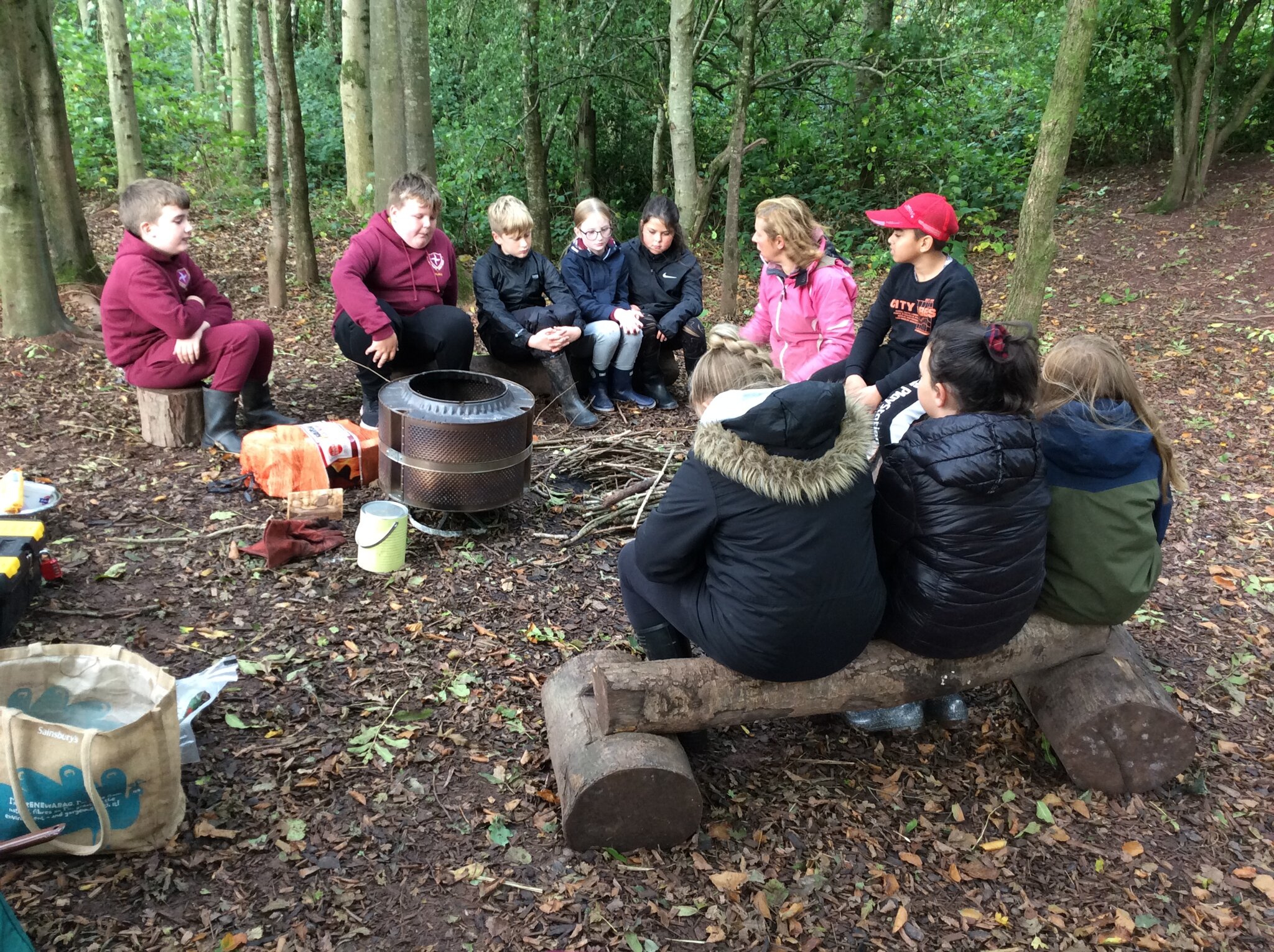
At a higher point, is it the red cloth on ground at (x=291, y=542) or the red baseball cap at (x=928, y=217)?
the red baseball cap at (x=928, y=217)

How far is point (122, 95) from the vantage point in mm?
10000

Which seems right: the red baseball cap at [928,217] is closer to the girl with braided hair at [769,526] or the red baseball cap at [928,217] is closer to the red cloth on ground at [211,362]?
the girl with braided hair at [769,526]

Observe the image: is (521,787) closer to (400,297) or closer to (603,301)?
(400,297)

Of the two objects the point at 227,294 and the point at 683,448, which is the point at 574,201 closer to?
the point at 227,294

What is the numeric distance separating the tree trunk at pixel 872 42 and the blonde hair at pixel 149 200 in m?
8.25

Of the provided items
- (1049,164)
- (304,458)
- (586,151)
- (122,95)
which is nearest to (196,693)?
(304,458)

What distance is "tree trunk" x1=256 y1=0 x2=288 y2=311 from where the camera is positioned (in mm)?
7355

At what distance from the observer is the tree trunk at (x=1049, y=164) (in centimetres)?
548

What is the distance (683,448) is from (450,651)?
2.27 m

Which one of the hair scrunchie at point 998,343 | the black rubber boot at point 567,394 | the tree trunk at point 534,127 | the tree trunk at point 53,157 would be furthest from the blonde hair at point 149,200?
the tree trunk at point 534,127

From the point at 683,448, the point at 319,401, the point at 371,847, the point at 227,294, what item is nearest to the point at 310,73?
the point at 227,294

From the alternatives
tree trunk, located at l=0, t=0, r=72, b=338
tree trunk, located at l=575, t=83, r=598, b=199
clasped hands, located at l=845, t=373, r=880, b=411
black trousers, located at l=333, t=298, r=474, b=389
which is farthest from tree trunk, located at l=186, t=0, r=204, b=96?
clasped hands, located at l=845, t=373, r=880, b=411

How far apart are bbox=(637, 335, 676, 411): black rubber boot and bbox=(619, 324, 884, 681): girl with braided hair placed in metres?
3.63

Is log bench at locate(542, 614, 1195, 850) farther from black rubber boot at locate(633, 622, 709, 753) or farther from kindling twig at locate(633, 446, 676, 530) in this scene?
kindling twig at locate(633, 446, 676, 530)
